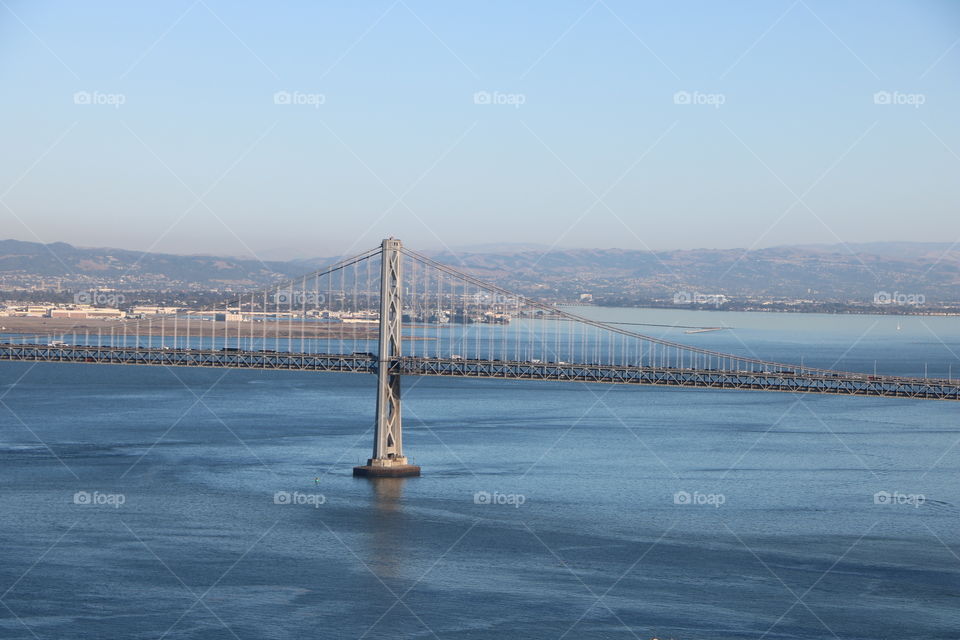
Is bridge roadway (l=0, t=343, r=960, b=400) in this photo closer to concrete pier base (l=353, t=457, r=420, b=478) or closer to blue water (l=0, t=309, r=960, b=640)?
concrete pier base (l=353, t=457, r=420, b=478)

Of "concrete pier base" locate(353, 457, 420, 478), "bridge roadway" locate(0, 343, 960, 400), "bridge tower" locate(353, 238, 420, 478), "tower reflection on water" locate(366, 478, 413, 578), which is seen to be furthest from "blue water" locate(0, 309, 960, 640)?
"bridge roadway" locate(0, 343, 960, 400)

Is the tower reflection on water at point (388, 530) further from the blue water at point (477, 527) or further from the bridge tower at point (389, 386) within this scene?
the bridge tower at point (389, 386)

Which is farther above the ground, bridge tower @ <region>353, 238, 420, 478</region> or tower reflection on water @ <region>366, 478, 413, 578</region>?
bridge tower @ <region>353, 238, 420, 478</region>

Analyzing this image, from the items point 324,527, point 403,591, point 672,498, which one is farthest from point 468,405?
point 403,591

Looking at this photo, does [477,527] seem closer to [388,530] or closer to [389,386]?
[388,530]

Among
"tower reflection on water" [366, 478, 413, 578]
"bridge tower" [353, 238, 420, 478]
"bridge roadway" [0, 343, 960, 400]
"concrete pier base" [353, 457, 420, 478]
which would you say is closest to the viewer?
"tower reflection on water" [366, 478, 413, 578]
